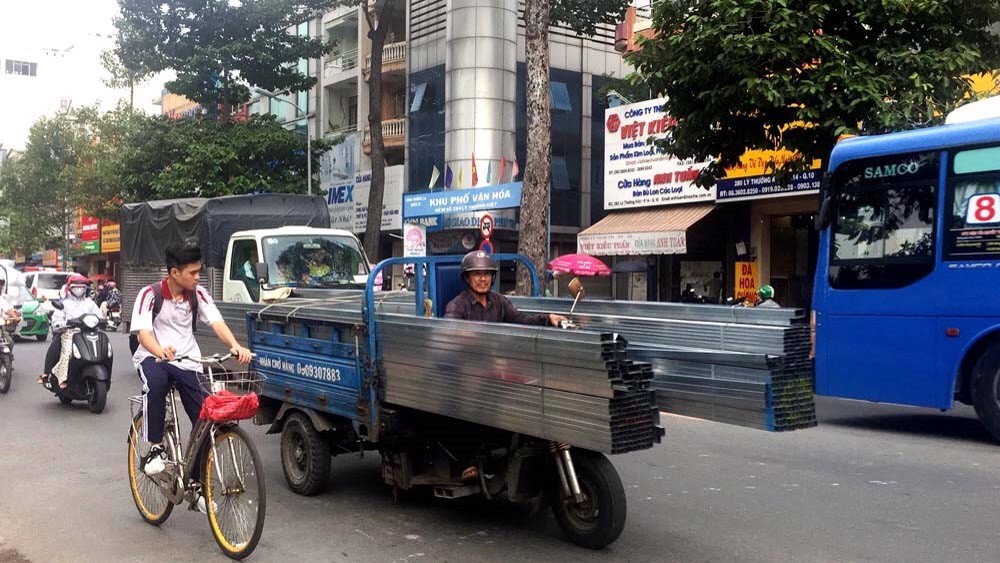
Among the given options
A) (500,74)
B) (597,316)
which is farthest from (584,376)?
(500,74)

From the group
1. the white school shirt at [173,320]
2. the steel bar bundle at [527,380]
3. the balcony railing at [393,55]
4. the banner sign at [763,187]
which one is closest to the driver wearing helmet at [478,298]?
the steel bar bundle at [527,380]

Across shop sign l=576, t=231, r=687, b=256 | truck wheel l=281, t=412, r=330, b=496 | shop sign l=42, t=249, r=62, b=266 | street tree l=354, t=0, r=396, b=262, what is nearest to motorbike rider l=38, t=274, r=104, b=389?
truck wheel l=281, t=412, r=330, b=496

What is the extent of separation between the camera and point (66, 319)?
10.3m

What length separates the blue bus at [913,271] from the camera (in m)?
8.32

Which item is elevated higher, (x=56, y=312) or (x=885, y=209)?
(x=885, y=209)

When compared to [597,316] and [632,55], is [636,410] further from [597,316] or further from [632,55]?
[632,55]

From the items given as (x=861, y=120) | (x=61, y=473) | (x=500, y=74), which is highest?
(x=500, y=74)

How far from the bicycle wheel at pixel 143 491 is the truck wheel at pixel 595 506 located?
8.13 ft

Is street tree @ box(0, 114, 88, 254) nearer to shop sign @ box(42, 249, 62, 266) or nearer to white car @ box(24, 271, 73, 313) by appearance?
white car @ box(24, 271, 73, 313)

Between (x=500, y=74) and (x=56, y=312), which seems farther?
(x=500, y=74)

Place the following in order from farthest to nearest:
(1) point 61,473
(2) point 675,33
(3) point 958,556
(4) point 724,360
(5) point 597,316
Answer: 1. (2) point 675,33
2. (1) point 61,473
3. (5) point 597,316
4. (3) point 958,556
5. (4) point 724,360

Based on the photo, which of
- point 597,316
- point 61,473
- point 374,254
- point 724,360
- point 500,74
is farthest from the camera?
point 500,74

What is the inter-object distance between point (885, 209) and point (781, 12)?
3131 millimetres

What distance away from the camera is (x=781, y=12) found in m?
10.8
